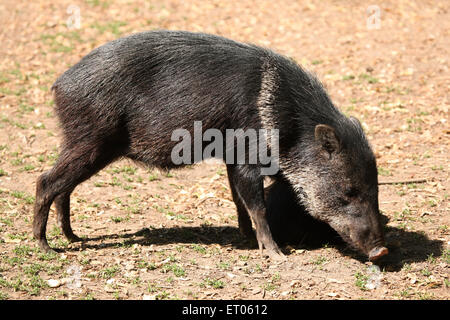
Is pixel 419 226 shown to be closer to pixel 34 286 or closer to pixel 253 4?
pixel 34 286

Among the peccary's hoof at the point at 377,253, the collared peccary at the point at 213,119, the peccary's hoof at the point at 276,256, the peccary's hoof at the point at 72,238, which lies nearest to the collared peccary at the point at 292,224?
the collared peccary at the point at 213,119

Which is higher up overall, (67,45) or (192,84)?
(67,45)

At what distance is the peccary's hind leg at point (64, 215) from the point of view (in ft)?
20.7

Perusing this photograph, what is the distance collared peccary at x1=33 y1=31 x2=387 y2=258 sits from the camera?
5.85 m

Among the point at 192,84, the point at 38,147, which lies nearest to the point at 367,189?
the point at 192,84

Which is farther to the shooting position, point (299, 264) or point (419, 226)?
point (419, 226)

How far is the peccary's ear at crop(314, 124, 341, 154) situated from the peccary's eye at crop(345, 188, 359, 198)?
1.33 feet

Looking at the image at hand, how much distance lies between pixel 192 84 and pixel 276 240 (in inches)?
76.8

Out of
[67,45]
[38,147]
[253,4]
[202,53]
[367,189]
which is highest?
[253,4]

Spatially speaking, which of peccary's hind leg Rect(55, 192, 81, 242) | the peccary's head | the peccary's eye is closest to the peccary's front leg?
the peccary's head

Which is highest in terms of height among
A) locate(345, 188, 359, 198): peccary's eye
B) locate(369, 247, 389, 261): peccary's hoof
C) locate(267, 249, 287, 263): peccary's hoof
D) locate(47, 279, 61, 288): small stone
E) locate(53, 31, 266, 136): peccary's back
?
locate(53, 31, 266, 136): peccary's back

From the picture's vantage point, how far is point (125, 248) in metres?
6.18

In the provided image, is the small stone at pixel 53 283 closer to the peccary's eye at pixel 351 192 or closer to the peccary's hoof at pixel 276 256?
the peccary's hoof at pixel 276 256

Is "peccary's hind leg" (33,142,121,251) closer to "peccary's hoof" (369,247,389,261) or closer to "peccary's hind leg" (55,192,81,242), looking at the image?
"peccary's hind leg" (55,192,81,242)
